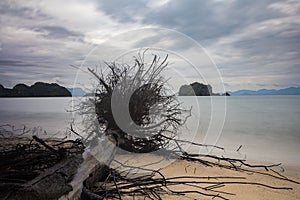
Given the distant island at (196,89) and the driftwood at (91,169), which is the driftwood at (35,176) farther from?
the distant island at (196,89)

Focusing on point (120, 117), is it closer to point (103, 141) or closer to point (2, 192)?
point (103, 141)

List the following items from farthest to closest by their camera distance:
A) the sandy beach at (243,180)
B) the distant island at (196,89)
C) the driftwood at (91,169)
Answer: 1. the distant island at (196,89)
2. the sandy beach at (243,180)
3. the driftwood at (91,169)

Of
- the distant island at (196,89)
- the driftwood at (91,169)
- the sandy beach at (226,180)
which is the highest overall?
the distant island at (196,89)

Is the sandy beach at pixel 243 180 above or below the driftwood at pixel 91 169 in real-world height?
below

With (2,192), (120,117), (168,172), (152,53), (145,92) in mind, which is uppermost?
(152,53)

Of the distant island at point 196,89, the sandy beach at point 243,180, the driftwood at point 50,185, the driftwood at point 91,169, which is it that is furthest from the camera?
the distant island at point 196,89

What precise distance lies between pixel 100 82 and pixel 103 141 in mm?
1305

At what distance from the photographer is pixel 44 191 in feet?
4.77

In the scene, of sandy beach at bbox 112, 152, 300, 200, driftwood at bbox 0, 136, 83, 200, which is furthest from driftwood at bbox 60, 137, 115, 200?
sandy beach at bbox 112, 152, 300, 200

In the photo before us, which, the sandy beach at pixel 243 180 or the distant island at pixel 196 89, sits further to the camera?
the distant island at pixel 196 89

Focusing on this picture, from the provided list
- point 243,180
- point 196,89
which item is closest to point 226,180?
point 243,180

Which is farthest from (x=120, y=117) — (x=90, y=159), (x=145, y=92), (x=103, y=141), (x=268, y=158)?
(x=268, y=158)

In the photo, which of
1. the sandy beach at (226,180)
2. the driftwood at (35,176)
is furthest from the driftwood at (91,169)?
the sandy beach at (226,180)

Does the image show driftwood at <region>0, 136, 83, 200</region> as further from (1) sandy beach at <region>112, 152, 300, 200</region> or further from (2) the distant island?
(2) the distant island
